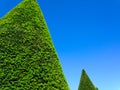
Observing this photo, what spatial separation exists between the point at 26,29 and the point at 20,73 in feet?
9.09

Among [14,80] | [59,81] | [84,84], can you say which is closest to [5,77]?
[14,80]

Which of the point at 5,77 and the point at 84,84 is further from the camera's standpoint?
the point at 84,84

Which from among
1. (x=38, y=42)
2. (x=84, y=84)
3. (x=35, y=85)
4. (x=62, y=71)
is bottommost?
(x=35, y=85)

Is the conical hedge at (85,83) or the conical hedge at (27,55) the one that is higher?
the conical hedge at (85,83)

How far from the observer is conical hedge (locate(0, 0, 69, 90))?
531 inches

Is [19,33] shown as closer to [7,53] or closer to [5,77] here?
[7,53]

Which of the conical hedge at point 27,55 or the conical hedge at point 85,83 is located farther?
the conical hedge at point 85,83

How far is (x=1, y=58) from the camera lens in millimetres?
14172

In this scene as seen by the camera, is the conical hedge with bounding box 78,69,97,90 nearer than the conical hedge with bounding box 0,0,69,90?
No

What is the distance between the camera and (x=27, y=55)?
1420 cm

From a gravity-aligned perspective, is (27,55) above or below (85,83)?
below

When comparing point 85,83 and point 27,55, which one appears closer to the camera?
point 27,55

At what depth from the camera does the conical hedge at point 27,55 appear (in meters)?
13.5

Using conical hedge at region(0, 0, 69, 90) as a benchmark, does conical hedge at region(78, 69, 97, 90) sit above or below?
above
